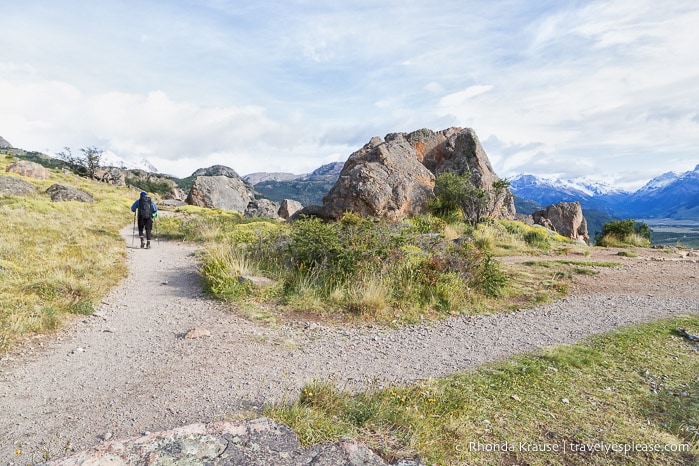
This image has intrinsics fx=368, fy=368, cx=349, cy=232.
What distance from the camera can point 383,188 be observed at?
58.5 ft

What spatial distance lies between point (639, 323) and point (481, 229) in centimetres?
1010

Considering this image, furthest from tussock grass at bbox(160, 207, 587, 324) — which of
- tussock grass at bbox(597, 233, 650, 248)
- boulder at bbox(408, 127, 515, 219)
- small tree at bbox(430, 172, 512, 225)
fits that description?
boulder at bbox(408, 127, 515, 219)

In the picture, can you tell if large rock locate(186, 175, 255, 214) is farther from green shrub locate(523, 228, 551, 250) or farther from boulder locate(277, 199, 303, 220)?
green shrub locate(523, 228, 551, 250)

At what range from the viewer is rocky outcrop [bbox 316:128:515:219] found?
58.0 feet

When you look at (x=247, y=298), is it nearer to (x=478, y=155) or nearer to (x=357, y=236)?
(x=357, y=236)

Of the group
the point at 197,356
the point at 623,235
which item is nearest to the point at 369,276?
the point at 197,356

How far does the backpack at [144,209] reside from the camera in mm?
14922

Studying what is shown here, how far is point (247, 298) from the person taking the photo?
8.52 meters

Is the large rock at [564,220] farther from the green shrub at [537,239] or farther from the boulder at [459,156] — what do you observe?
the green shrub at [537,239]

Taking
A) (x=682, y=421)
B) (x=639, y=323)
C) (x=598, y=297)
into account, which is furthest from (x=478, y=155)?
(x=682, y=421)

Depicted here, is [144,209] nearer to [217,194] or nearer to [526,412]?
[526,412]

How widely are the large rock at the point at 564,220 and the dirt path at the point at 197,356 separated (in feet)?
67.5

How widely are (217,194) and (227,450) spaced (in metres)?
38.2

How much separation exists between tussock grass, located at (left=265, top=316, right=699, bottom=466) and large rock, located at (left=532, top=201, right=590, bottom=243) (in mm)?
25274
